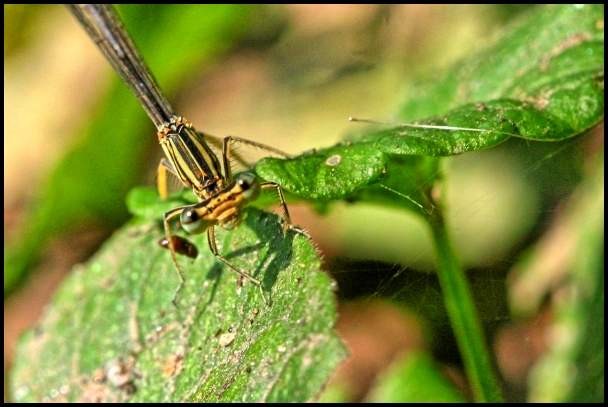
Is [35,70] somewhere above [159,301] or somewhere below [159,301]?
above

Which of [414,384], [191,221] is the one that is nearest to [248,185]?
[191,221]

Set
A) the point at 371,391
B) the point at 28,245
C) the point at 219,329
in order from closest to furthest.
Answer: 1. the point at 219,329
2. the point at 371,391
3. the point at 28,245

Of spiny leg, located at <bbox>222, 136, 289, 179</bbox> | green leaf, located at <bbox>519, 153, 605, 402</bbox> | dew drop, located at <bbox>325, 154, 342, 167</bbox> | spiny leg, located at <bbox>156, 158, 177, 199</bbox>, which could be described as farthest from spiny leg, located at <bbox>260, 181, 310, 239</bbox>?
green leaf, located at <bbox>519, 153, 605, 402</bbox>

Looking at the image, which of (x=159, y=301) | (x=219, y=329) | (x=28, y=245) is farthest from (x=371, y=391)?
(x=28, y=245)

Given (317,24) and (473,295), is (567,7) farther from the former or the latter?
(317,24)

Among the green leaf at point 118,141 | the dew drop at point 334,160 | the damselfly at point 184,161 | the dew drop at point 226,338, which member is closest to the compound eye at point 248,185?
the damselfly at point 184,161

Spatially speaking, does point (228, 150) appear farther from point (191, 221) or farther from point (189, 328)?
point (189, 328)

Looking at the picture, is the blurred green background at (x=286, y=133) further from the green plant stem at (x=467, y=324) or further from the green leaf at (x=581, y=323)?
the green plant stem at (x=467, y=324)
